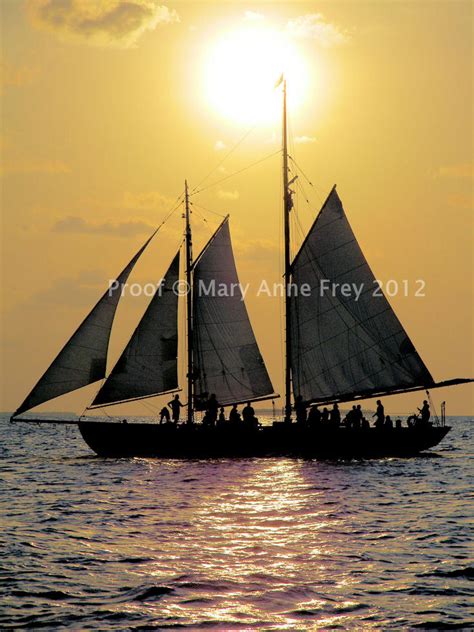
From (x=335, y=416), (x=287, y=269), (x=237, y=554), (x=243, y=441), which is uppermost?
(x=287, y=269)

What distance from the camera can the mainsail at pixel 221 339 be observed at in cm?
4944

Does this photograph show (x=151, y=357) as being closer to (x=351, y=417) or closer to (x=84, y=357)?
(x=84, y=357)

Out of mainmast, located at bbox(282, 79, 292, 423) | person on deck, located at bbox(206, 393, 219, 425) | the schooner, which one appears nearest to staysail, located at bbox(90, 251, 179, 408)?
the schooner

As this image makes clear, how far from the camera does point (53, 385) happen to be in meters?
46.0

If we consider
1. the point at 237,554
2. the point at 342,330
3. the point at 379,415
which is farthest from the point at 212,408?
the point at 237,554

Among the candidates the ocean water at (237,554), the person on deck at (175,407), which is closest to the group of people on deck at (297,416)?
the person on deck at (175,407)

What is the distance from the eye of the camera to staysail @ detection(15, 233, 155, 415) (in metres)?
45.9

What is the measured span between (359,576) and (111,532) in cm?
838

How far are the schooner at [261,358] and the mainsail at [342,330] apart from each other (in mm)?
55

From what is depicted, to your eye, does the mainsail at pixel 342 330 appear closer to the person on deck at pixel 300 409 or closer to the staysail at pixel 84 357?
the person on deck at pixel 300 409

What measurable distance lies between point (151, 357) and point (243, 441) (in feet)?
22.3

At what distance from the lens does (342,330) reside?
48.9 meters

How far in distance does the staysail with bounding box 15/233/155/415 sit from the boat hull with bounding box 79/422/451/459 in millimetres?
4683

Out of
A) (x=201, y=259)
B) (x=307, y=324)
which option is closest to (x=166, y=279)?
(x=201, y=259)
